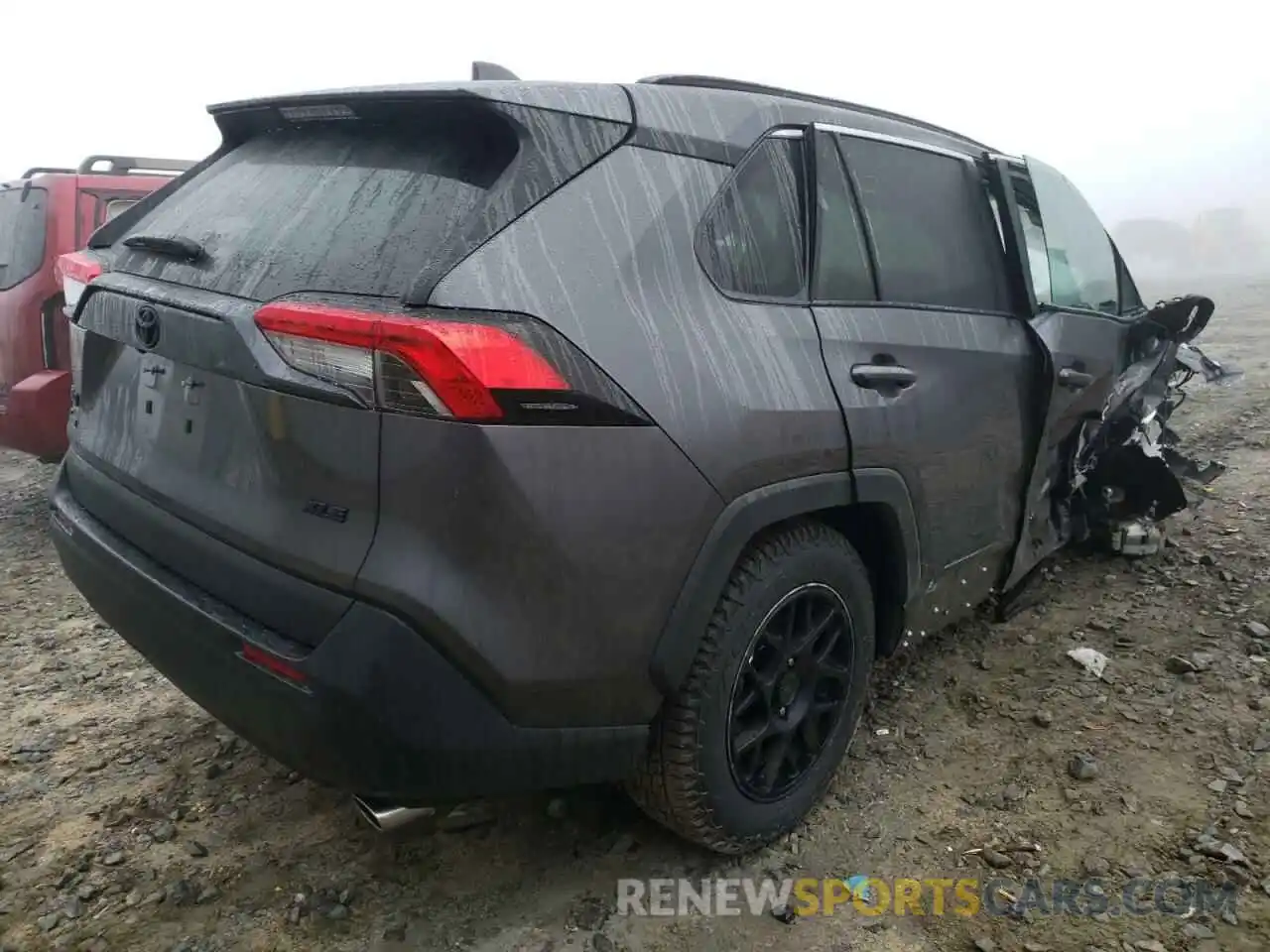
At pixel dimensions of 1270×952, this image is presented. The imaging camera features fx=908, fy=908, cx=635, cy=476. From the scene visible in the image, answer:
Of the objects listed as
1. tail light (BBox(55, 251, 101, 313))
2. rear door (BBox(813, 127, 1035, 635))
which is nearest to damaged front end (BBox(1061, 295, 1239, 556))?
rear door (BBox(813, 127, 1035, 635))

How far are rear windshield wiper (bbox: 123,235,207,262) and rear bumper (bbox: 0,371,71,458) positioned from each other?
286 centimetres

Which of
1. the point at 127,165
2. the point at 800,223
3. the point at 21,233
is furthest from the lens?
the point at 127,165

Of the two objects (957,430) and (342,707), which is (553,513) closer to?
(342,707)

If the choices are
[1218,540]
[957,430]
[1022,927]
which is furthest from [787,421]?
[1218,540]

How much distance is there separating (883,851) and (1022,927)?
360 millimetres

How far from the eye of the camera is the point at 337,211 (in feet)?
6.07

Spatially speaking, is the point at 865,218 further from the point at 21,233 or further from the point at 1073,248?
the point at 21,233

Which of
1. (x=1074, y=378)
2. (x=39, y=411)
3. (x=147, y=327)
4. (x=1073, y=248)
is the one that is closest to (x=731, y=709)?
(x=147, y=327)

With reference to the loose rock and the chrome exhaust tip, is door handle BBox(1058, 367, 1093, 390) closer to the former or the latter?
the loose rock

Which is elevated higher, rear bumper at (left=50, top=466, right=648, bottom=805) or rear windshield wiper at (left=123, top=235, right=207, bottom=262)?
rear windshield wiper at (left=123, top=235, right=207, bottom=262)

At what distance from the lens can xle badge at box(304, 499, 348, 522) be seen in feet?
5.31

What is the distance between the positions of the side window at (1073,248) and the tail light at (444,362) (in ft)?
6.96

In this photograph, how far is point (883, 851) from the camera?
2.31 meters

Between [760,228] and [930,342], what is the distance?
27.3 inches
